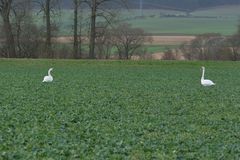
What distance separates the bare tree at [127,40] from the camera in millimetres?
84812

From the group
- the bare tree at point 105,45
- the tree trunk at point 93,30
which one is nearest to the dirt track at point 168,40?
the bare tree at point 105,45

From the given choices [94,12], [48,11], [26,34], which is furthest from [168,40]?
[48,11]

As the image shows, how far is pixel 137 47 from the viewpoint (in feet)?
291

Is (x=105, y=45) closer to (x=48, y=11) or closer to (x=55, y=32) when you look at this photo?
(x=55, y=32)

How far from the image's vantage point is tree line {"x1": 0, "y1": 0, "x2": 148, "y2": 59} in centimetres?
5734

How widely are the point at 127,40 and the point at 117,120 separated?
70743 millimetres

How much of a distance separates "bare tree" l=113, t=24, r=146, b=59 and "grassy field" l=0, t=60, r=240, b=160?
52712 millimetres

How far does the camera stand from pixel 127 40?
8769 centimetres

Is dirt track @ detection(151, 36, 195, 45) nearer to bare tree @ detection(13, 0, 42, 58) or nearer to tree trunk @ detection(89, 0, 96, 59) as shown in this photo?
bare tree @ detection(13, 0, 42, 58)

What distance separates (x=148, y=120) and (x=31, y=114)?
13.0 feet

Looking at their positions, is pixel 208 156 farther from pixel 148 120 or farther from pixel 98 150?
pixel 148 120

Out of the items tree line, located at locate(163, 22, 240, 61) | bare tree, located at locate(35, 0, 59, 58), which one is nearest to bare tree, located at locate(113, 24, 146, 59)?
tree line, located at locate(163, 22, 240, 61)

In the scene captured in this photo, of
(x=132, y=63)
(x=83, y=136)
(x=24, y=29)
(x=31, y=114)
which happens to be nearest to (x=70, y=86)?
(x=31, y=114)

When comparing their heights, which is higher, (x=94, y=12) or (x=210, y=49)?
(x=94, y=12)
